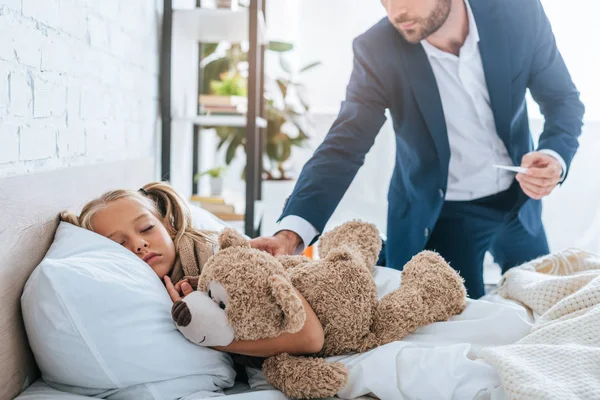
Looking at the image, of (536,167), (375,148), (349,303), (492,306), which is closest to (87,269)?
(349,303)

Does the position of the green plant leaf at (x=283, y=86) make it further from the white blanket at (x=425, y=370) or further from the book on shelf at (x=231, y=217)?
the white blanket at (x=425, y=370)

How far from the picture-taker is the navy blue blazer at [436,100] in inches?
73.7

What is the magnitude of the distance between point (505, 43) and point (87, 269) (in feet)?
4.67

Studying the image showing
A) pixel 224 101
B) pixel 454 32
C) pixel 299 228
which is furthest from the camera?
pixel 224 101

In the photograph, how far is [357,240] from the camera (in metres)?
1.42

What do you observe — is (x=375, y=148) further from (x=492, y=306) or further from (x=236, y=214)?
(x=492, y=306)

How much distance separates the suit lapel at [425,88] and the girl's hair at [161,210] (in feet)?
2.66

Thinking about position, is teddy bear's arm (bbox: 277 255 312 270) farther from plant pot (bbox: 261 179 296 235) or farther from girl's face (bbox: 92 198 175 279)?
plant pot (bbox: 261 179 296 235)

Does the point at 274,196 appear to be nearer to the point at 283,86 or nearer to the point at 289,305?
the point at 283,86

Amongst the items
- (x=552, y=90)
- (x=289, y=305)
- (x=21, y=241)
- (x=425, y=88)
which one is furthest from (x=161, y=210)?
(x=552, y=90)

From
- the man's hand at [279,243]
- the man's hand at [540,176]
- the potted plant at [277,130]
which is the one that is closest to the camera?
the man's hand at [279,243]

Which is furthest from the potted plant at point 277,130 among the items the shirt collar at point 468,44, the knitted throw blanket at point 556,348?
the knitted throw blanket at point 556,348

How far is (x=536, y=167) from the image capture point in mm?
1770

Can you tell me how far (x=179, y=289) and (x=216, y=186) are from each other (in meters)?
1.70
